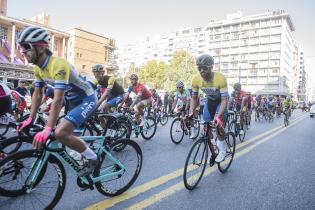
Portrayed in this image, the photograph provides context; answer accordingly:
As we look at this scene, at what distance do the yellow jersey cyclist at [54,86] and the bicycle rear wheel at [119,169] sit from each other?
0.29 metres

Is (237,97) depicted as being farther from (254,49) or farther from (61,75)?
(254,49)

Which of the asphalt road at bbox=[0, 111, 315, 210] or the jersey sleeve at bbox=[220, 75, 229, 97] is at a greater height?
the jersey sleeve at bbox=[220, 75, 229, 97]

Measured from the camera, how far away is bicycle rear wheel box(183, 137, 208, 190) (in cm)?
407

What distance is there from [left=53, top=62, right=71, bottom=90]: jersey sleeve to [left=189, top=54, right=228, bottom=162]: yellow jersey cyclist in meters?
2.51

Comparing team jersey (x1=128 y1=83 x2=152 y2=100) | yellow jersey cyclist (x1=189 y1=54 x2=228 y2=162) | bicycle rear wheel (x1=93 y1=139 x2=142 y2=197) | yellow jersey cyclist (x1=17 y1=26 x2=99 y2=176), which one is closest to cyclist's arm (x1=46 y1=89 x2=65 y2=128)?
yellow jersey cyclist (x1=17 y1=26 x2=99 y2=176)

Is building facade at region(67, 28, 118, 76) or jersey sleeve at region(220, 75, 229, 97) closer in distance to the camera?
jersey sleeve at region(220, 75, 229, 97)

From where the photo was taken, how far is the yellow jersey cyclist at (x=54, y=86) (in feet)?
9.63

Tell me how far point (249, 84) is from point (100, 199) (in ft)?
317

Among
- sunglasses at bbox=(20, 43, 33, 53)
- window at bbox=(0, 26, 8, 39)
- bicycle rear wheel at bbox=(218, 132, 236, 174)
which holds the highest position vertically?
window at bbox=(0, 26, 8, 39)

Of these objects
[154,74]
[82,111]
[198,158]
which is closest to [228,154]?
[198,158]

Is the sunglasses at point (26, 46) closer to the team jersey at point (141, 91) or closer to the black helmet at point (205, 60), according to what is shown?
the black helmet at point (205, 60)

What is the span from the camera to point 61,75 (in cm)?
301

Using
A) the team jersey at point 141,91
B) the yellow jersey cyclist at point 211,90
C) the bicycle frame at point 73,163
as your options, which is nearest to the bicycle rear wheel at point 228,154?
the yellow jersey cyclist at point 211,90

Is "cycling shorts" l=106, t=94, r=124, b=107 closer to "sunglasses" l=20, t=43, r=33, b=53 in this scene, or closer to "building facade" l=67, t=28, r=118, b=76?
"sunglasses" l=20, t=43, r=33, b=53
